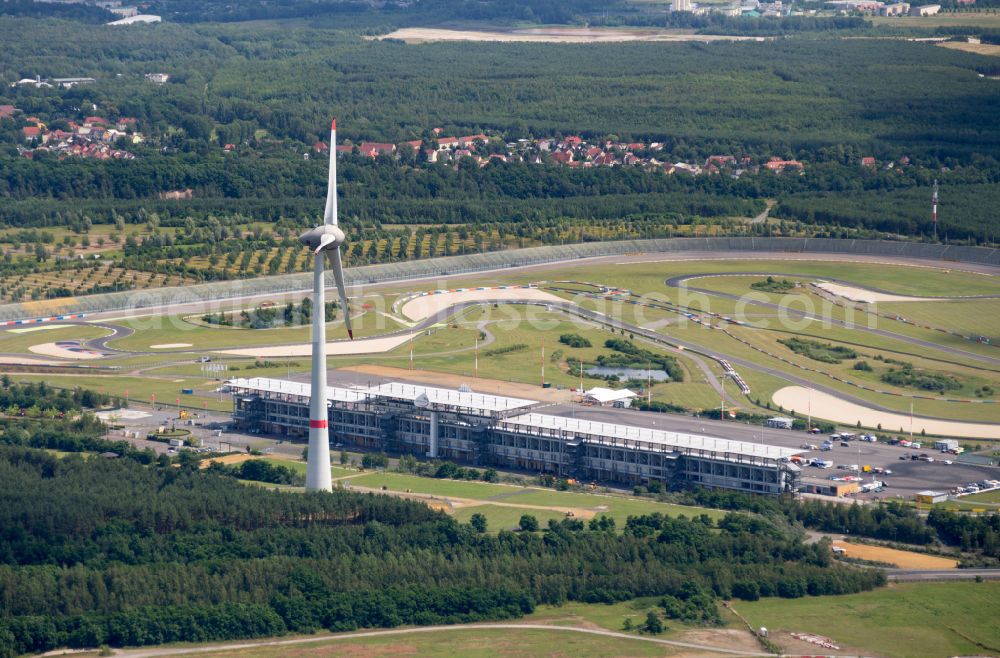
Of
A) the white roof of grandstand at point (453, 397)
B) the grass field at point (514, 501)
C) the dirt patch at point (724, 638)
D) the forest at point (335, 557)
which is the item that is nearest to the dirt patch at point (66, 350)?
the white roof of grandstand at point (453, 397)

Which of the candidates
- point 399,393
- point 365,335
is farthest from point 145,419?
point 365,335

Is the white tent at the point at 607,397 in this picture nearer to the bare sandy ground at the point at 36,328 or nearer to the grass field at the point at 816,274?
the grass field at the point at 816,274

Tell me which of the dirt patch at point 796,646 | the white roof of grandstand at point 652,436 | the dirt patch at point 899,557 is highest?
the white roof of grandstand at point 652,436

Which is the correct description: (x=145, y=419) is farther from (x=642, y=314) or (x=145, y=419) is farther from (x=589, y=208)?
(x=589, y=208)

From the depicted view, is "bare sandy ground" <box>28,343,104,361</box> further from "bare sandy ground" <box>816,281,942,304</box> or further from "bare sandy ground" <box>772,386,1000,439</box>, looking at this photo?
"bare sandy ground" <box>816,281,942,304</box>

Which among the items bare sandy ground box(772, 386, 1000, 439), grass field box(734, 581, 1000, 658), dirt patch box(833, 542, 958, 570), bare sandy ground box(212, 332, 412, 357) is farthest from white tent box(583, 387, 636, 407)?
grass field box(734, 581, 1000, 658)

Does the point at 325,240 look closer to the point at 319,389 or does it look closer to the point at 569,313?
the point at 319,389
